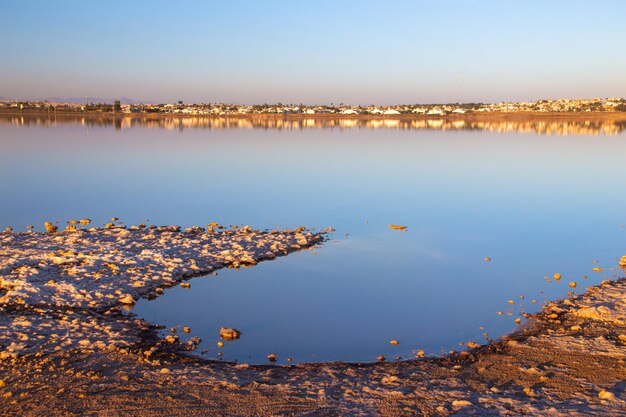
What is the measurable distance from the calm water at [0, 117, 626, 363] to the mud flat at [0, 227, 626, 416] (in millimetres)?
564

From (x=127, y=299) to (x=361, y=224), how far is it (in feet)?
28.8

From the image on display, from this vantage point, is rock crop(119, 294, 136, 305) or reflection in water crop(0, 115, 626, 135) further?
reflection in water crop(0, 115, 626, 135)

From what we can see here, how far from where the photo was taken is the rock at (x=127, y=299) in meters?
9.67

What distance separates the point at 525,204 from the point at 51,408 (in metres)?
18.7

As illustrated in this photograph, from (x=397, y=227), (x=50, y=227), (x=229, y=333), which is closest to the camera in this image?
(x=229, y=333)

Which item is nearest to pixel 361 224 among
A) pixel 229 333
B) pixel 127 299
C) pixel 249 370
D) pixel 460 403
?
pixel 127 299

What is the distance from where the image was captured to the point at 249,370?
7.23 meters

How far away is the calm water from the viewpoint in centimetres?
908

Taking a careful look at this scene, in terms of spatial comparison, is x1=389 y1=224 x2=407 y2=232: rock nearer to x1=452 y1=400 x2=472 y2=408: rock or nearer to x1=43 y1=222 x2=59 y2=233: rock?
x1=43 y1=222 x2=59 y2=233: rock

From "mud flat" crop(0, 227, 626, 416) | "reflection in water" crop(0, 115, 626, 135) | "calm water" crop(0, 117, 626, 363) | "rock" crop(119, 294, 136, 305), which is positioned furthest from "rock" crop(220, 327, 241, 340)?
"reflection in water" crop(0, 115, 626, 135)

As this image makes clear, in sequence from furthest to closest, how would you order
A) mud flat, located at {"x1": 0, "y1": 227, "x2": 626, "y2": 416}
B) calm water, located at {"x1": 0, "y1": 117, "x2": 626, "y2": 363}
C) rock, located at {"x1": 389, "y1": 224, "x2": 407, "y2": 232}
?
rock, located at {"x1": 389, "y1": 224, "x2": 407, "y2": 232} → calm water, located at {"x1": 0, "y1": 117, "x2": 626, "y2": 363} → mud flat, located at {"x1": 0, "y1": 227, "x2": 626, "y2": 416}

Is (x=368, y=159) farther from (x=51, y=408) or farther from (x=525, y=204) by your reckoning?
(x=51, y=408)

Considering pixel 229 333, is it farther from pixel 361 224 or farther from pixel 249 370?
pixel 361 224

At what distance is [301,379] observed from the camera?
689 cm
